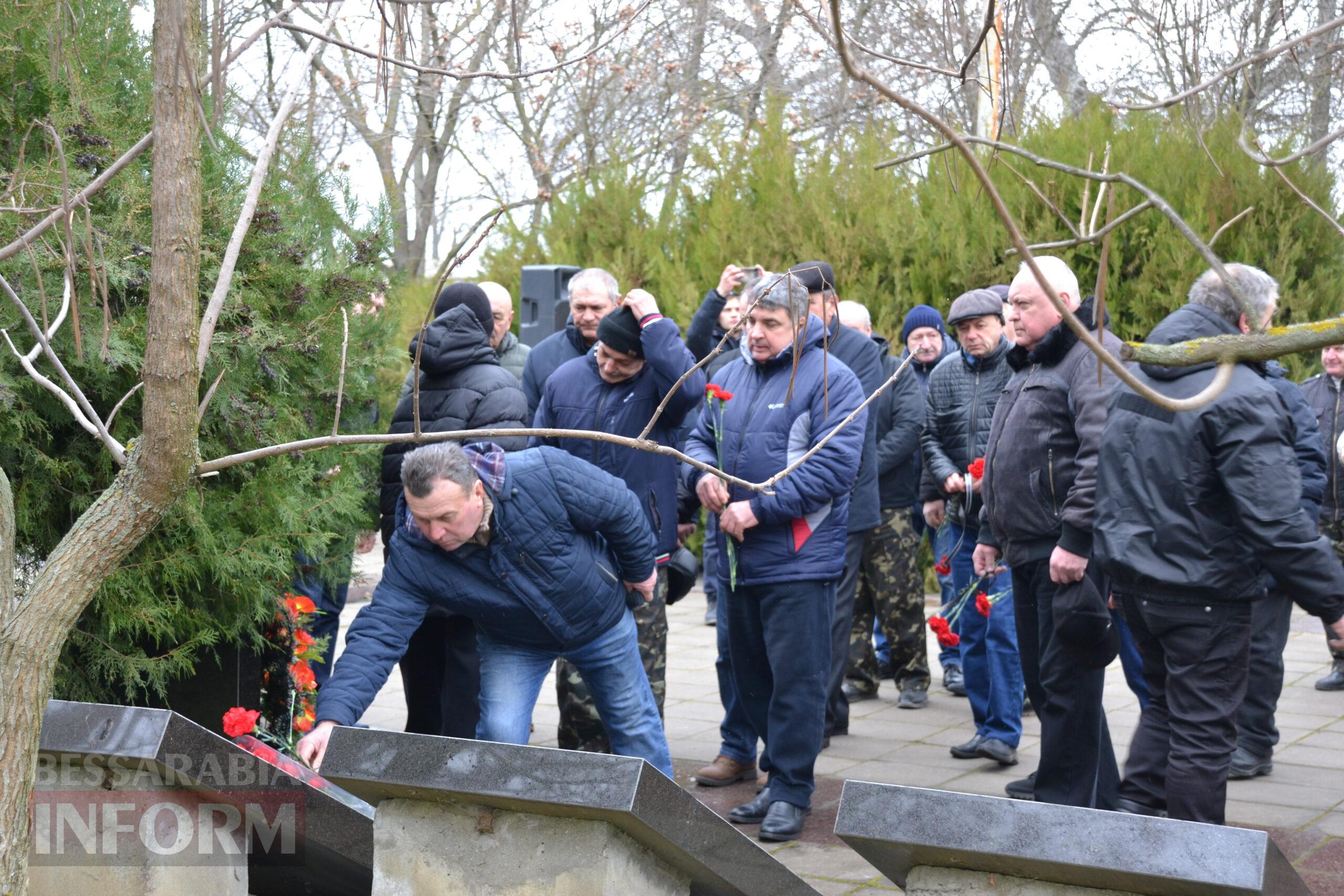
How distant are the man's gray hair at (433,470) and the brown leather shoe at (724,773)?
211cm

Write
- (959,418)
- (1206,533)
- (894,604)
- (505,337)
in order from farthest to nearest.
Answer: (505,337) < (894,604) < (959,418) < (1206,533)

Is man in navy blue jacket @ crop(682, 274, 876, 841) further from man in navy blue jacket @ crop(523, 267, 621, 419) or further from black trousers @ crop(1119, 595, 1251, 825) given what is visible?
black trousers @ crop(1119, 595, 1251, 825)

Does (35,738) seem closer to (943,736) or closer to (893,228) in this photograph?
(943,736)

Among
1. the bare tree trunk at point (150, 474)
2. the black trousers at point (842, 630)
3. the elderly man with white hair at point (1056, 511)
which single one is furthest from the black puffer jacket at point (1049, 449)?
the bare tree trunk at point (150, 474)

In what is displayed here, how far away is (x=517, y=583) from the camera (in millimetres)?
4086

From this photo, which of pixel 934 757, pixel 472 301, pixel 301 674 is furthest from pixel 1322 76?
pixel 301 674

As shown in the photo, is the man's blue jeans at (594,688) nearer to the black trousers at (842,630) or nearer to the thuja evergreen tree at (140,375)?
the thuja evergreen tree at (140,375)

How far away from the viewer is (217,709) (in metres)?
4.90

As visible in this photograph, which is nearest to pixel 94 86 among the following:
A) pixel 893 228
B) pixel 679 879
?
pixel 679 879

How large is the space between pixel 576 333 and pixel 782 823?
238cm

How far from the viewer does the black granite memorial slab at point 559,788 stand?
2857mm

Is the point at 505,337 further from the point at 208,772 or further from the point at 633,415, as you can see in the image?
the point at 208,772

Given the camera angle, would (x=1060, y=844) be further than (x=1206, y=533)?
No

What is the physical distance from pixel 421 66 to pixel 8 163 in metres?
2.59
